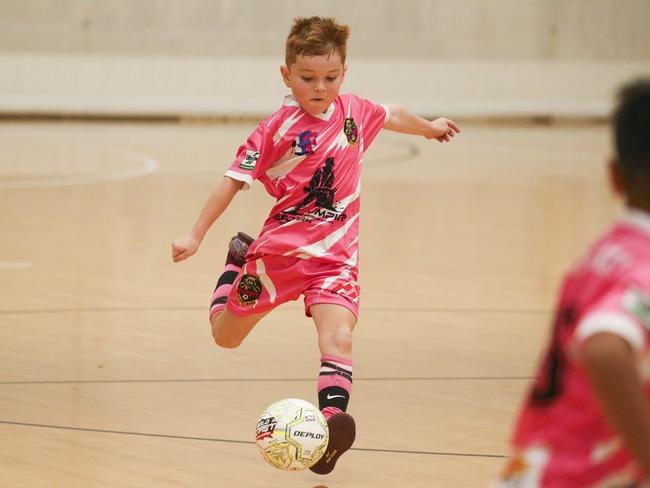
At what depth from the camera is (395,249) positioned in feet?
28.6

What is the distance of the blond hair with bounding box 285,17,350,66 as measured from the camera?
3900mm

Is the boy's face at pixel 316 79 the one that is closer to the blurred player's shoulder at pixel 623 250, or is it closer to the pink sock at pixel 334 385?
the pink sock at pixel 334 385

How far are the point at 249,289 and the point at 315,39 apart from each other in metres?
0.86

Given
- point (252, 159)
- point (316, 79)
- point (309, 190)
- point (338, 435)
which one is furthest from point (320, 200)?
point (338, 435)

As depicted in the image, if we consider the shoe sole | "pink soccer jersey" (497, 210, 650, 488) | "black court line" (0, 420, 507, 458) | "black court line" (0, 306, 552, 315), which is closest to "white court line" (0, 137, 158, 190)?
"black court line" (0, 306, 552, 315)

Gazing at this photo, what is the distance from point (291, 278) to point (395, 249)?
15.6ft

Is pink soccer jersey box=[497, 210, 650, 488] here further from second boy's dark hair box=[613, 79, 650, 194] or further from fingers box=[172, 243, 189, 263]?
fingers box=[172, 243, 189, 263]

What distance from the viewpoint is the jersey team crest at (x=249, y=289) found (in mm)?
4086

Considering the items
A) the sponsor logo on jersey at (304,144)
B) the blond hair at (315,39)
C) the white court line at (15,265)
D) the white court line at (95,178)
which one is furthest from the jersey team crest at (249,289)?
the white court line at (95,178)

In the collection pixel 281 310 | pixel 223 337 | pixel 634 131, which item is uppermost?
pixel 634 131

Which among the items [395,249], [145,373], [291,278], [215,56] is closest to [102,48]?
[215,56]

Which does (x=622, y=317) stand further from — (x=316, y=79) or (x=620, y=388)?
(x=316, y=79)

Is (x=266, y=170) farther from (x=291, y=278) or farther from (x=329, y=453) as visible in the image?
(x=329, y=453)

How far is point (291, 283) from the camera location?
4.03 m
